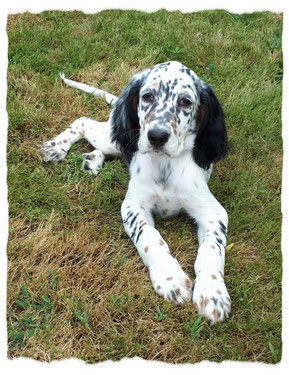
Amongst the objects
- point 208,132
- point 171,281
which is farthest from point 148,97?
point 171,281

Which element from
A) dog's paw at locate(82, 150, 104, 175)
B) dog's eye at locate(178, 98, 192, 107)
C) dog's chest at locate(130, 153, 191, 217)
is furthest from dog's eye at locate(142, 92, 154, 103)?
dog's paw at locate(82, 150, 104, 175)

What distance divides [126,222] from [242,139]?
67.8 inches

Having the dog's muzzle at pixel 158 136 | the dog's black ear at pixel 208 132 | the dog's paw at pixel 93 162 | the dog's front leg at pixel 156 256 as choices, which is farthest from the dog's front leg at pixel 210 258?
the dog's paw at pixel 93 162

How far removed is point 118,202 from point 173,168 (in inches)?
22.2

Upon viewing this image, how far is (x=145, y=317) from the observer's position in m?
2.90

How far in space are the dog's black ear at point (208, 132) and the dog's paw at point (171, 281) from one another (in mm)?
941

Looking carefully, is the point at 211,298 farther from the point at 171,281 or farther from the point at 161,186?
the point at 161,186

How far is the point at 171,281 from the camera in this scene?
3.02 meters

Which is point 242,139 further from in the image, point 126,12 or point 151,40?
point 126,12

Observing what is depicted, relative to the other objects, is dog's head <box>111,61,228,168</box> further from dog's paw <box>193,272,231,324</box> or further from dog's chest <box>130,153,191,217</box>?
dog's paw <box>193,272,231,324</box>

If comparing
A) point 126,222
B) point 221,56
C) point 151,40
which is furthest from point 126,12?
point 126,222

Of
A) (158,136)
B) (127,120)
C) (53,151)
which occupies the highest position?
(158,136)

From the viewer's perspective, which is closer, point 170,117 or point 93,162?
point 170,117

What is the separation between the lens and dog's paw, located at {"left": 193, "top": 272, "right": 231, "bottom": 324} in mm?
2877
